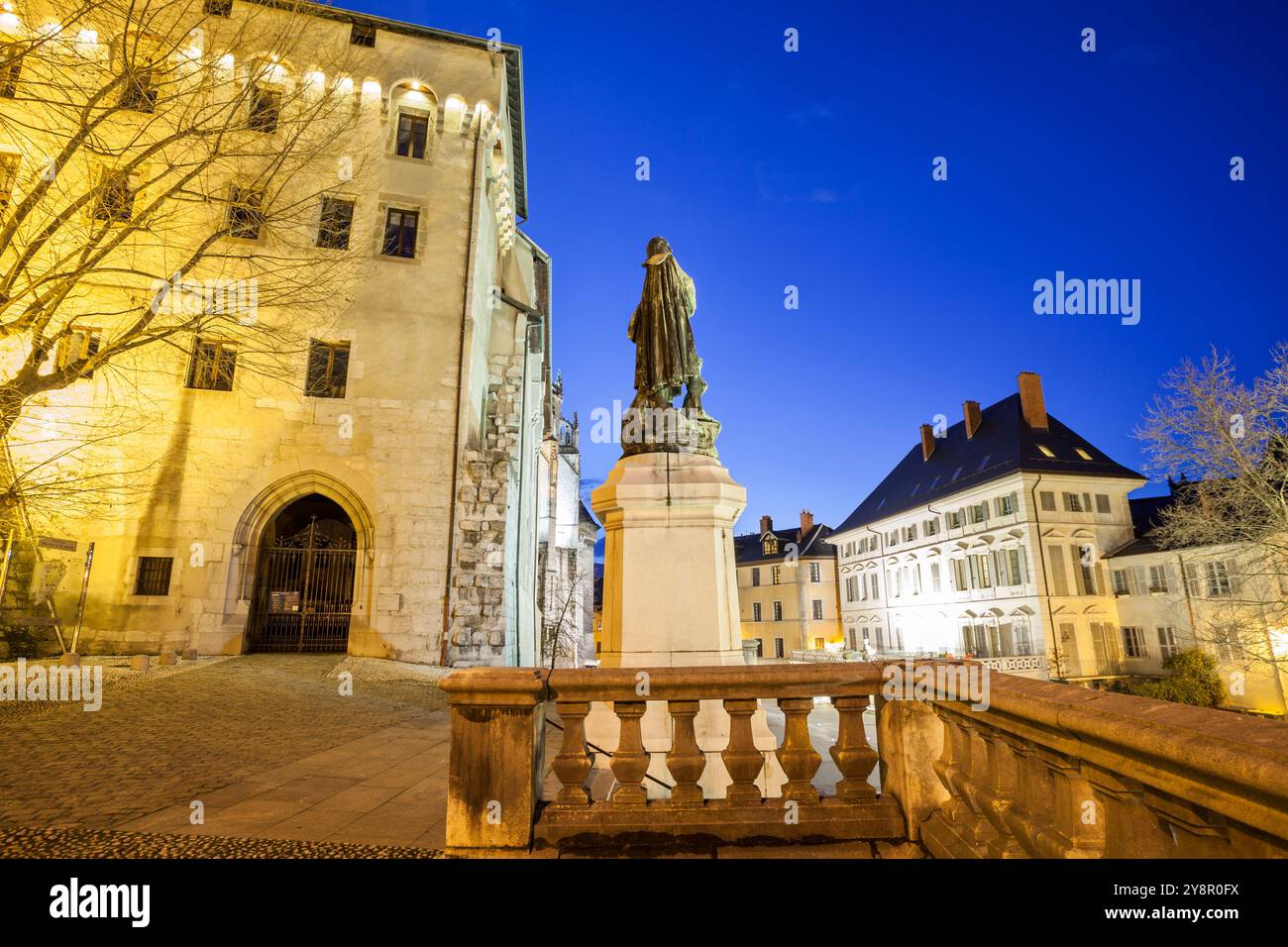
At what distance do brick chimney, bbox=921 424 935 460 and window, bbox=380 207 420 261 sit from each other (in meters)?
34.2

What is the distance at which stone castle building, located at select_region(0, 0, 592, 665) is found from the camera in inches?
547

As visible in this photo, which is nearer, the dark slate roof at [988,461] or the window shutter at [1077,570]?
the window shutter at [1077,570]

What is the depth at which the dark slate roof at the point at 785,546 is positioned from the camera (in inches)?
1869

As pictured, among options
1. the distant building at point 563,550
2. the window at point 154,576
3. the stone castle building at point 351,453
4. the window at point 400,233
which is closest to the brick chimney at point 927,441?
the distant building at point 563,550

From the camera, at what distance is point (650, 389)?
609cm

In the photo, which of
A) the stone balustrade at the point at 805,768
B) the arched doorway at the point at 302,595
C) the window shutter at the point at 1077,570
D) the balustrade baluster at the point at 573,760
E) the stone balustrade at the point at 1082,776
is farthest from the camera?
the window shutter at the point at 1077,570

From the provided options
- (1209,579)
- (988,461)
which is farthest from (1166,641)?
(988,461)

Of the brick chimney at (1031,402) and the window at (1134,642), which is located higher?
the brick chimney at (1031,402)

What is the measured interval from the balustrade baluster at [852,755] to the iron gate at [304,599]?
14782 millimetres

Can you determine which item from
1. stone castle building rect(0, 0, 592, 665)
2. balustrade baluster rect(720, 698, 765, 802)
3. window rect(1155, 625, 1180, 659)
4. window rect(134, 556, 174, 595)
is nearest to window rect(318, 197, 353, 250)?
stone castle building rect(0, 0, 592, 665)

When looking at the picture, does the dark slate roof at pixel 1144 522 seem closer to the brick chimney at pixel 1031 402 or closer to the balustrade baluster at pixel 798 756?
the brick chimney at pixel 1031 402

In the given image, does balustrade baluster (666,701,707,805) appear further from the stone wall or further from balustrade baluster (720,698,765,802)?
the stone wall
